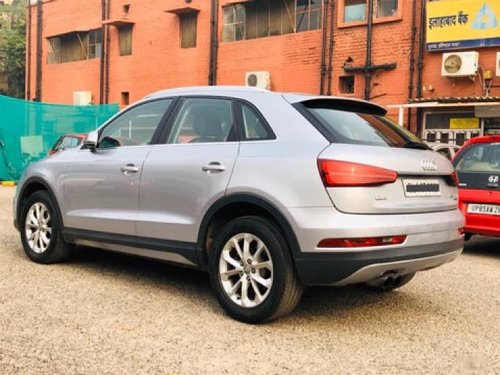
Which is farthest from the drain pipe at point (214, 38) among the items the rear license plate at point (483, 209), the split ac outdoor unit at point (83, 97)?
the rear license plate at point (483, 209)

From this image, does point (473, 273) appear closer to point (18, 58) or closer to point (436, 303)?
point (436, 303)

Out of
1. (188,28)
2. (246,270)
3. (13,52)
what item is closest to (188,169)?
(246,270)

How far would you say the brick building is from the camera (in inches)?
748

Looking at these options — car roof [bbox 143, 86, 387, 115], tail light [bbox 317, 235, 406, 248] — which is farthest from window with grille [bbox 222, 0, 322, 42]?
tail light [bbox 317, 235, 406, 248]

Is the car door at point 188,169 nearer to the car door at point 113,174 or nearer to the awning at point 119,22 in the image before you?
the car door at point 113,174

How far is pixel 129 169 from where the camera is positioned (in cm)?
528

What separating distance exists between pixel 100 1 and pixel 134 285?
2878 cm

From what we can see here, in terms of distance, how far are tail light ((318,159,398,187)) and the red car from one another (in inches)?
172

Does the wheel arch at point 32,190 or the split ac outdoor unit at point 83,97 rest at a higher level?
the split ac outdoor unit at point 83,97

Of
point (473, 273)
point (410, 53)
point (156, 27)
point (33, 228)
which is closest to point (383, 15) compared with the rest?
point (410, 53)

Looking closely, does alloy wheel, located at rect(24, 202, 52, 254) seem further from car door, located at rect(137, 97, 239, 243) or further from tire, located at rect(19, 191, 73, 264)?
car door, located at rect(137, 97, 239, 243)

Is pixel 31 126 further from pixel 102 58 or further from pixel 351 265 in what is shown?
pixel 351 265

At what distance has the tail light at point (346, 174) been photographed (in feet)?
13.1

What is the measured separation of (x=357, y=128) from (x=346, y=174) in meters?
0.67
